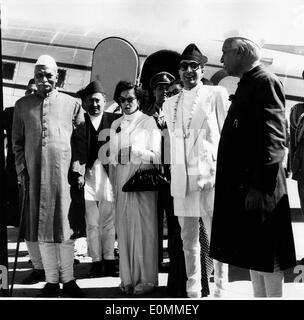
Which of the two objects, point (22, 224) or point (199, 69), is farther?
point (22, 224)


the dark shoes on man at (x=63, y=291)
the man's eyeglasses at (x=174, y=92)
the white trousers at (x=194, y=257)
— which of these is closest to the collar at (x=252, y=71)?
the white trousers at (x=194, y=257)

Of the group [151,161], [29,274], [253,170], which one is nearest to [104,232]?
[29,274]

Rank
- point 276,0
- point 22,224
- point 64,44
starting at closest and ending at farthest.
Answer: point 276,0
point 22,224
point 64,44

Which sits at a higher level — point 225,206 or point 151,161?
point 151,161

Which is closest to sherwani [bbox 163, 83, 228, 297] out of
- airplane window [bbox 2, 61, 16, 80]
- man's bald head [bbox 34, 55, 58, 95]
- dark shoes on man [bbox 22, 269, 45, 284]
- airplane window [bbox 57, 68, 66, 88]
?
man's bald head [bbox 34, 55, 58, 95]

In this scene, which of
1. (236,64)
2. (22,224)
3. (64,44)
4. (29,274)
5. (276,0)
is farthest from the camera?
(64,44)

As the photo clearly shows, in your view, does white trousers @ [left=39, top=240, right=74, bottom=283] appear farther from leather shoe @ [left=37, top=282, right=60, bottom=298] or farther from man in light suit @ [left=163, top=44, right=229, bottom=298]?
man in light suit @ [left=163, top=44, right=229, bottom=298]

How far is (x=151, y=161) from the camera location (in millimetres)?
4215

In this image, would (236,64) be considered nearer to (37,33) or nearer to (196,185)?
(196,185)

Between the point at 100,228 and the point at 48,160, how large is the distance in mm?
1176

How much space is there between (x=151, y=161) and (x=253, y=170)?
4.38ft

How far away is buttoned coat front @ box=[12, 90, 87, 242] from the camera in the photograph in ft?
13.3

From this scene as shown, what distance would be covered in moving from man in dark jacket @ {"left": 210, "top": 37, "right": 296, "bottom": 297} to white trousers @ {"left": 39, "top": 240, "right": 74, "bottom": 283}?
53.4 inches

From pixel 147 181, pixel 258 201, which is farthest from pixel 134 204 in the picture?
pixel 258 201
